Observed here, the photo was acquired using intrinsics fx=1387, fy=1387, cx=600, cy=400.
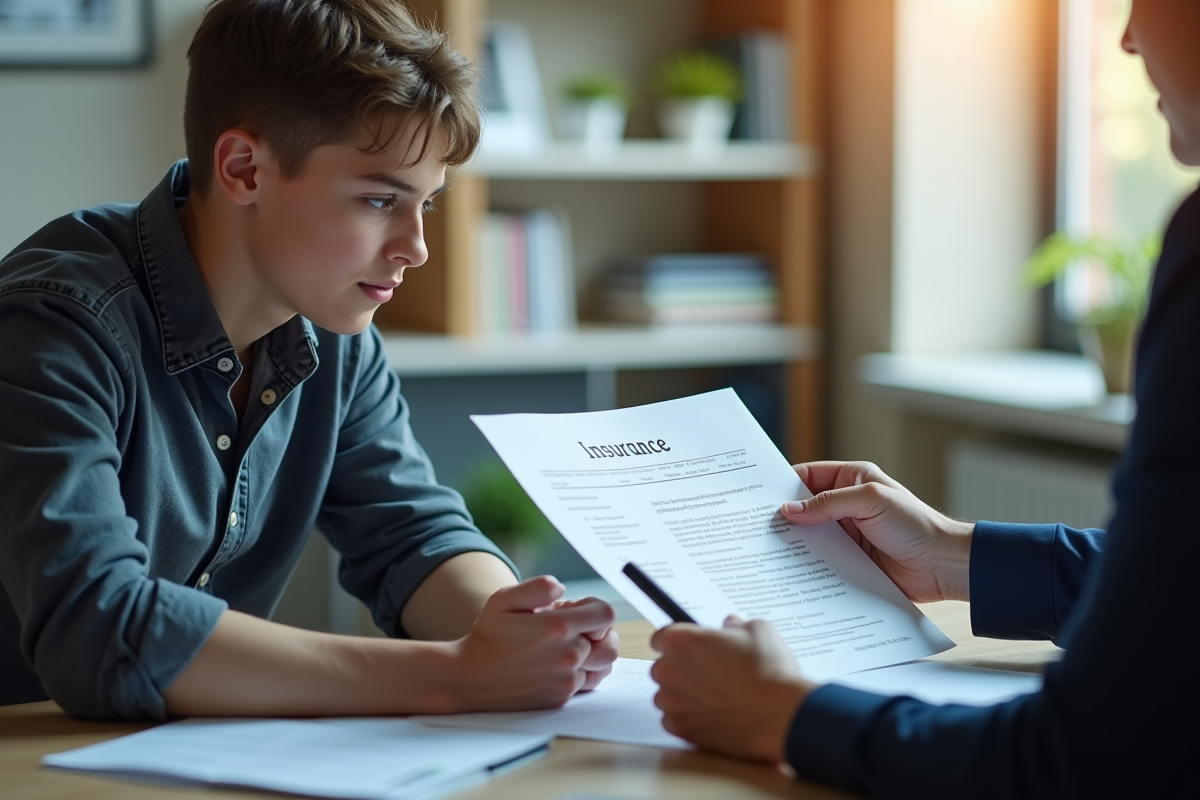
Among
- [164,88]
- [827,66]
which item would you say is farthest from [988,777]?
[827,66]

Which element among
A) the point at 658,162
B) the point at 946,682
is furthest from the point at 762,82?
the point at 946,682

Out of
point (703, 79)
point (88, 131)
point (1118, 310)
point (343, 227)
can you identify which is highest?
point (703, 79)

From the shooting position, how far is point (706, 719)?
0.94 metres

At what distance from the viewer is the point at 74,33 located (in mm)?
2764

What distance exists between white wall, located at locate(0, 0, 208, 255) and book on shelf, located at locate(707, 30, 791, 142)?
1202 mm

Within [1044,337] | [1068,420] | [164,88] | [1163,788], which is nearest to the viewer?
[1163,788]

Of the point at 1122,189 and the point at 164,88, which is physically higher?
the point at 164,88

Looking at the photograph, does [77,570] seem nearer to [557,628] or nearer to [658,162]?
[557,628]

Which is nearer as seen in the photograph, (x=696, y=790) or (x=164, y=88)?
(x=696, y=790)

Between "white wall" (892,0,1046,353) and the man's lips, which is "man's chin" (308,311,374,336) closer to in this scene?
the man's lips

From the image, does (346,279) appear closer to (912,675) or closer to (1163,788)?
(912,675)

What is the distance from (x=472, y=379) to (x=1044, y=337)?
141cm

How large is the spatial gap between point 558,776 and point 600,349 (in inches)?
84.0

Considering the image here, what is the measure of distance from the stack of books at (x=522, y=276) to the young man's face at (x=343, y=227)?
1.75 m
